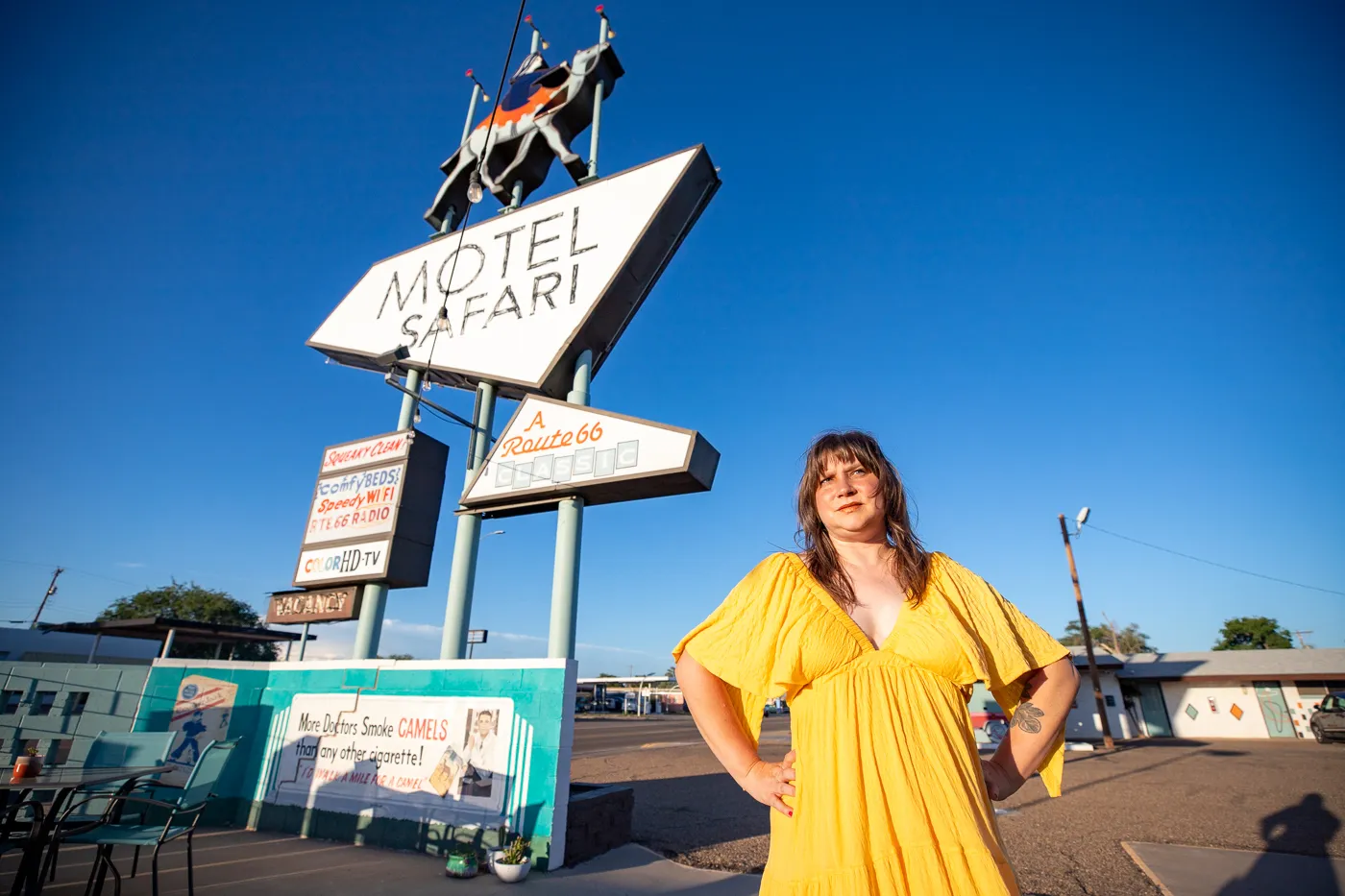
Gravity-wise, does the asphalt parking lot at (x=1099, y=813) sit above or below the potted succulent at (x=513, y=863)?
below

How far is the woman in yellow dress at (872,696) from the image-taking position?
1306 millimetres

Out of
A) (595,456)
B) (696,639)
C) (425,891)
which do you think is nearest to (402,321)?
(595,456)

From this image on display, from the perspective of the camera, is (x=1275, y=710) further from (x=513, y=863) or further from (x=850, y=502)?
(x=850, y=502)

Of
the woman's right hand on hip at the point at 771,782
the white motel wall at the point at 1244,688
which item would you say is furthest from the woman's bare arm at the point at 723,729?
the white motel wall at the point at 1244,688

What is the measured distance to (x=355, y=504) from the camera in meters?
9.52

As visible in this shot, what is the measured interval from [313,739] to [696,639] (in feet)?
26.2

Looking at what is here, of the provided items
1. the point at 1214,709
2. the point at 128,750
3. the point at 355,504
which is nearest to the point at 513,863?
the point at 128,750

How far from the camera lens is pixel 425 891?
5.20 meters

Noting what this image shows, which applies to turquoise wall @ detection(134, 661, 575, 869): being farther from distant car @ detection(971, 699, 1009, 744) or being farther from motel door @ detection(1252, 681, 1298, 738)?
motel door @ detection(1252, 681, 1298, 738)

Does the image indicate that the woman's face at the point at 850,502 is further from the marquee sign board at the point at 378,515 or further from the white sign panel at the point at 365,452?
the white sign panel at the point at 365,452

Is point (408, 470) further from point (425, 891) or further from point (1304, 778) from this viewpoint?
point (1304, 778)

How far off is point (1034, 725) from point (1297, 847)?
29.3 ft

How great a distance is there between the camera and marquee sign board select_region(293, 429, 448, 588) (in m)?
8.93

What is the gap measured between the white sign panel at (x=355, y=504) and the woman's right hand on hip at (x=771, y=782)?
8516 millimetres
